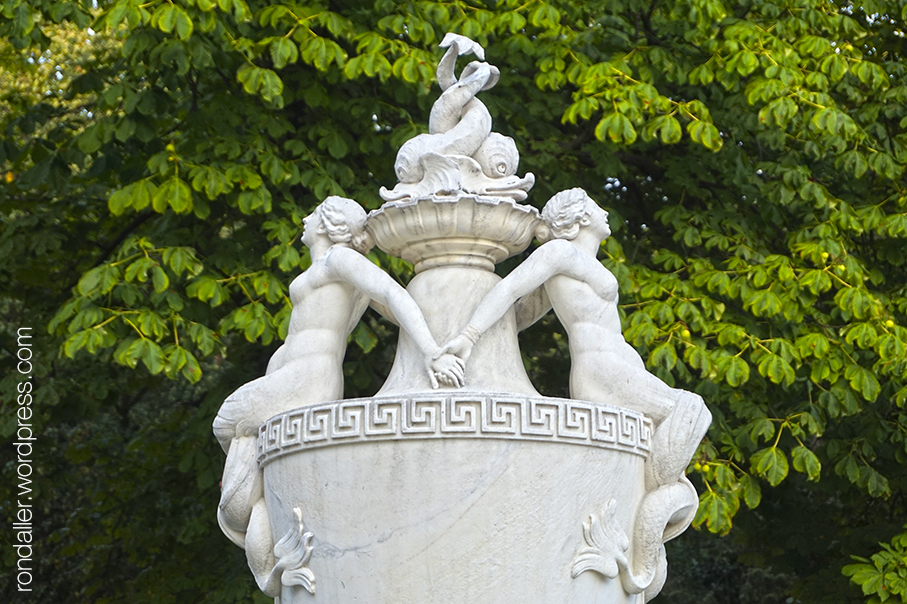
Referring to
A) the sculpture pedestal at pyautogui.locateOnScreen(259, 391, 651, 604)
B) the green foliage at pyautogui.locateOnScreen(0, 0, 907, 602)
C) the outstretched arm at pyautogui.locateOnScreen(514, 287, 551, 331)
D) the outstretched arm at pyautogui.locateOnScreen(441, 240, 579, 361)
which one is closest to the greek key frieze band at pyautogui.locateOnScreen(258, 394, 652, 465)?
the sculpture pedestal at pyautogui.locateOnScreen(259, 391, 651, 604)

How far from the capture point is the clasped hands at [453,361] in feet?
12.3

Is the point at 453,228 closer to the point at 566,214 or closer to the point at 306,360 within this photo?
the point at 566,214

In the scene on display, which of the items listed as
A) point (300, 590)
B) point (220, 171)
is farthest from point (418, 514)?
point (220, 171)

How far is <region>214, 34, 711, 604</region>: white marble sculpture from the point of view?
351 cm

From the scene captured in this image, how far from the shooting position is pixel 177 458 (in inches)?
344

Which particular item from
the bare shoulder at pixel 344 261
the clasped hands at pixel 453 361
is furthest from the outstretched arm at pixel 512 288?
the bare shoulder at pixel 344 261

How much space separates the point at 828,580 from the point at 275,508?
18.3 feet

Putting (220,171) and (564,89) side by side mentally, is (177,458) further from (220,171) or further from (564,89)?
(564,89)

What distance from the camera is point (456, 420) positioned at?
350cm

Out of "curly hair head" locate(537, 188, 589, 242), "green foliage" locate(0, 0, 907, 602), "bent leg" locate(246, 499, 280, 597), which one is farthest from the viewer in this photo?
"green foliage" locate(0, 0, 907, 602)

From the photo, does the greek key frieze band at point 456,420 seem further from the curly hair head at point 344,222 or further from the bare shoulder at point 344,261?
the curly hair head at point 344,222

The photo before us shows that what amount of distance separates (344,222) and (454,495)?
47.8 inches

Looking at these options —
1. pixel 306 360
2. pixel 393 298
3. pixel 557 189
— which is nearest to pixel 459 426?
pixel 393 298

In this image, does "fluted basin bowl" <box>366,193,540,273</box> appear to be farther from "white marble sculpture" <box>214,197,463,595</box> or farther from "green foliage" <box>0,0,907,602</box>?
"green foliage" <box>0,0,907,602</box>
